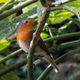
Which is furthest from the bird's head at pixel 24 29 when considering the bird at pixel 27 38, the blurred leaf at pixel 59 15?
the blurred leaf at pixel 59 15

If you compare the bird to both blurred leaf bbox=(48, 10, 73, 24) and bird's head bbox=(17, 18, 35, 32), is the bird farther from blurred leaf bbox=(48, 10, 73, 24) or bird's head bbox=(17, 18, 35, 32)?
blurred leaf bbox=(48, 10, 73, 24)

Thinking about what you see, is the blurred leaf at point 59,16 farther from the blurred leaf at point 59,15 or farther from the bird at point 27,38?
the bird at point 27,38

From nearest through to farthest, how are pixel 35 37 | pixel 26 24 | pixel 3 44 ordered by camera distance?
pixel 35 37 < pixel 26 24 < pixel 3 44

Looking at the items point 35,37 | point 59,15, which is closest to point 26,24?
point 59,15

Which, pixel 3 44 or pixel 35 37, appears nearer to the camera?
pixel 35 37

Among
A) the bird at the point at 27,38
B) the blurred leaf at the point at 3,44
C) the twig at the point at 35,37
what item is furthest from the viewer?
the blurred leaf at the point at 3,44

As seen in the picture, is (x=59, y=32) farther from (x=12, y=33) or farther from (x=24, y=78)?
(x=24, y=78)

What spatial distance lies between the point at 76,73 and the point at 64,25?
1.18 metres

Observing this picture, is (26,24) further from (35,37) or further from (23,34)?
(35,37)

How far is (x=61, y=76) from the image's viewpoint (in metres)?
2.40

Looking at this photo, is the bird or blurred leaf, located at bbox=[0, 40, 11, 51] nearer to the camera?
the bird

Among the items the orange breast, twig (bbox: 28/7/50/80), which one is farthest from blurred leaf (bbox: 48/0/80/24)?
twig (bbox: 28/7/50/80)

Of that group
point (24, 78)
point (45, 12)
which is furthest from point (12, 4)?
point (24, 78)

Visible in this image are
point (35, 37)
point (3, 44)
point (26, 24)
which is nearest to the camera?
point (35, 37)
